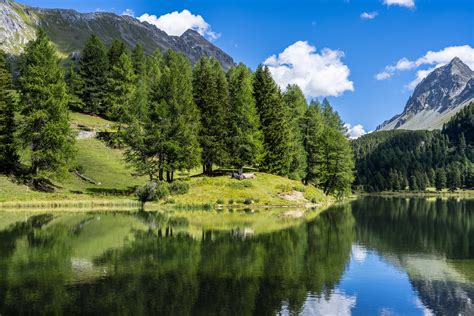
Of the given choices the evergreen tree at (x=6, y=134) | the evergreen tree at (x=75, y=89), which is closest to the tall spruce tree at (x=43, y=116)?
the evergreen tree at (x=6, y=134)

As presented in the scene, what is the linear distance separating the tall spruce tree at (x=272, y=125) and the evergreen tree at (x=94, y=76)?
35578 mm

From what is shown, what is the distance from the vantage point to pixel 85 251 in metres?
28.3

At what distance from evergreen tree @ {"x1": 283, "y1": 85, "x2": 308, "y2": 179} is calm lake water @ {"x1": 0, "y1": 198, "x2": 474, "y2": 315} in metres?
44.7

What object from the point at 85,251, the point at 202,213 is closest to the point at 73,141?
the point at 202,213

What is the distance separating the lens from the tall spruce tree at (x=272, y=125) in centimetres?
7981

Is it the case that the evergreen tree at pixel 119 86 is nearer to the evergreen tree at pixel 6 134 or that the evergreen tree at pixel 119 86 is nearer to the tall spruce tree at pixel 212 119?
the tall spruce tree at pixel 212 119

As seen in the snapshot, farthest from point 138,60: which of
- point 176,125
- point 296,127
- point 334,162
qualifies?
point 334,162

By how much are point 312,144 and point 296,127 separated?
18.7 feet

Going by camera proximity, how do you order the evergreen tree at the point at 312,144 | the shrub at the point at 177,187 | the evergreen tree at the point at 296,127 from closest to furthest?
the shrub at the point at 177,187 → the evergreen tree at the point at 296,127 → the evergreen tree at the point at 312,144

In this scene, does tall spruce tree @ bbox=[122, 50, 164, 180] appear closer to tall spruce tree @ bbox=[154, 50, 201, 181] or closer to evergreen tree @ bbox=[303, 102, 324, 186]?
tall spruce tree @ bbox=[154, 50, 201, 181]

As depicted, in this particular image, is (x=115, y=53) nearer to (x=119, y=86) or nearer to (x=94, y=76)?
(x=94, y=76)

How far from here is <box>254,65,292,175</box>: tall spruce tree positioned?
79812 millimetres

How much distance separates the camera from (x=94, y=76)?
9975 centimetres

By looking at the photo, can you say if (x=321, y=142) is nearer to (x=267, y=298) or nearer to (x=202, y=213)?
(x=202, y=213)
